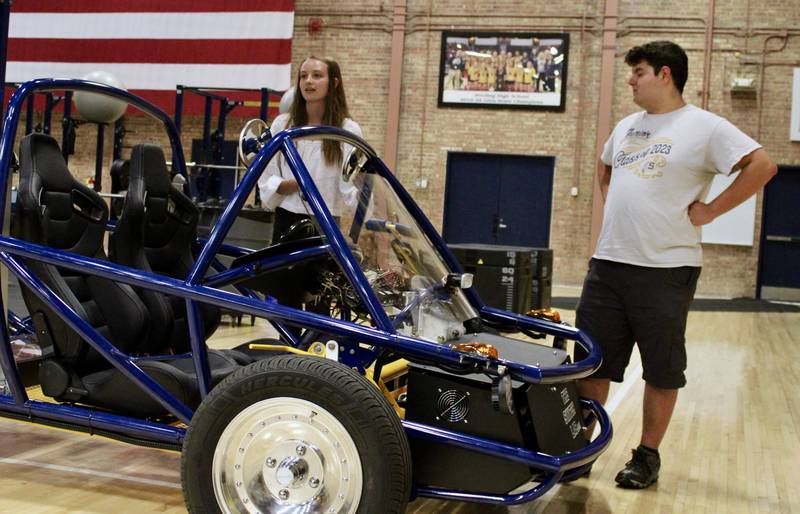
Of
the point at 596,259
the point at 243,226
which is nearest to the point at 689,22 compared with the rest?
the point at 243,226

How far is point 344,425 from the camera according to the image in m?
2.33

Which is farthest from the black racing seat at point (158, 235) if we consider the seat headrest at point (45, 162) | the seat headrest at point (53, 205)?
the seat headrest at point (45, 162)

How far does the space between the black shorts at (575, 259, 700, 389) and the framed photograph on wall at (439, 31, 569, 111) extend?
11658 mm

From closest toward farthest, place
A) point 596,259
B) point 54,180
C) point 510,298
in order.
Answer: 1. point 54,180
2. point 596,259
3. point 510,298

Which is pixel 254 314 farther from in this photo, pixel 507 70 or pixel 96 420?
pixel 507 70

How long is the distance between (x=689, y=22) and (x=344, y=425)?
13.8 m

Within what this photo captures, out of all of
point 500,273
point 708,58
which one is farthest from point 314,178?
point 708,58

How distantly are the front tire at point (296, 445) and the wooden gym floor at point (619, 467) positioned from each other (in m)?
0.54

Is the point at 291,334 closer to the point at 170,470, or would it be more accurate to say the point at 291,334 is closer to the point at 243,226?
the point at 170,470

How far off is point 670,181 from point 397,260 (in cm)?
115

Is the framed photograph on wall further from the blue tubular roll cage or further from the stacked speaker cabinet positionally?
the blue tubular roll cage

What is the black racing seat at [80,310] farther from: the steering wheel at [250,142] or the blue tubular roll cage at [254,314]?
the steering wheel at [250,142]

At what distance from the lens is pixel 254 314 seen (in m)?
2.61

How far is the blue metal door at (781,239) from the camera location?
14.3 metres
